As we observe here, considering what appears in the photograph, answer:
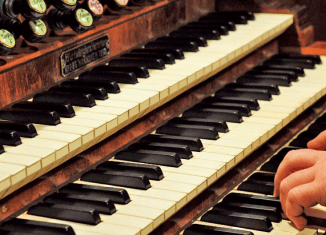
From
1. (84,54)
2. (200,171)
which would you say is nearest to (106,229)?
(200,171)

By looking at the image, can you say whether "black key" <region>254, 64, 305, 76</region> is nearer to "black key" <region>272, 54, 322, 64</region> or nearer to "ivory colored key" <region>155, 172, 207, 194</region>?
"black key" <region>272, 54, 322, 64</region>

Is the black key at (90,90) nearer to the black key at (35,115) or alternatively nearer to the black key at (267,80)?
the black key at (35,115)

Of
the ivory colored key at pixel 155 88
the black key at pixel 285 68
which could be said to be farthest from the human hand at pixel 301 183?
the black key at pixel 285 68

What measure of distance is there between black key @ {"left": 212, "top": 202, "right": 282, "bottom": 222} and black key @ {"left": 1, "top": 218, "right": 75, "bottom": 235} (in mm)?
721

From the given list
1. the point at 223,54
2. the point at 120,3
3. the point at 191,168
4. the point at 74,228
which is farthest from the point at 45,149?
the point at 223,54

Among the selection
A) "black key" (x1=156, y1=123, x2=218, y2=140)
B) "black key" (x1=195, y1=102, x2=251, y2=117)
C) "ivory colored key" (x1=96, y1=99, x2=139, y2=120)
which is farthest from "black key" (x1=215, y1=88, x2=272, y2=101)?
"ivory colored key" (x1=96, y1=99, x2=139, y2=120)

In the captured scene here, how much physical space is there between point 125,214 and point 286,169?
2.11 ft

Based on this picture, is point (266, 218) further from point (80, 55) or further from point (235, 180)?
point (80, 55)

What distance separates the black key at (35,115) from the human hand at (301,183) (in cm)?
85

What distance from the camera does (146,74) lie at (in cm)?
262

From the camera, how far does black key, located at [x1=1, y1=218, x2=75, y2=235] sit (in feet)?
5.97

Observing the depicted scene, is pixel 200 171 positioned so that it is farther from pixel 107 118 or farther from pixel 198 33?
pixel 198 33

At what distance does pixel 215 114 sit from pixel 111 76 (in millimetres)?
523

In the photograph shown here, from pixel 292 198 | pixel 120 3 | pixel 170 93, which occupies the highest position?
pixel 120 3
